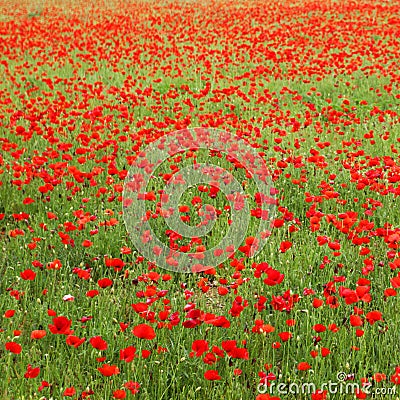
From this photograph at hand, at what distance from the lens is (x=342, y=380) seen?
9.07ft

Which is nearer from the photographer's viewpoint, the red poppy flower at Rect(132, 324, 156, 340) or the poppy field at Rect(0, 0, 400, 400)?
the red poppy flower at Rect(132, 324, 156, 340)

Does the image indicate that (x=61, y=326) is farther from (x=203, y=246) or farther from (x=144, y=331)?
(x=203, y=246)

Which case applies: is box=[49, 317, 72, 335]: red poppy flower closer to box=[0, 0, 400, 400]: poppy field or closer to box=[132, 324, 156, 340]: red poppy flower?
box=[0, 0, 400, 400]: poppy field

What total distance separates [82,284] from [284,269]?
1465 mm

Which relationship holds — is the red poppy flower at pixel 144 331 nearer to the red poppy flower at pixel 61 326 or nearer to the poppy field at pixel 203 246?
the poppy field at pixel 203 246

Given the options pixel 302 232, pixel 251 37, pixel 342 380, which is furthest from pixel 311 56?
pixel 342 380

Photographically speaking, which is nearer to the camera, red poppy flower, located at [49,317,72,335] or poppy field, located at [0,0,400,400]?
red poppy flower, located at [49,317,72,335]

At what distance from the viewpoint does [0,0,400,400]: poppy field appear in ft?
9.19

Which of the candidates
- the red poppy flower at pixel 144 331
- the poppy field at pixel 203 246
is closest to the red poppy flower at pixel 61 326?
the poppy field at pixel 203 246

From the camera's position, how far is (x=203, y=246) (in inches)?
140

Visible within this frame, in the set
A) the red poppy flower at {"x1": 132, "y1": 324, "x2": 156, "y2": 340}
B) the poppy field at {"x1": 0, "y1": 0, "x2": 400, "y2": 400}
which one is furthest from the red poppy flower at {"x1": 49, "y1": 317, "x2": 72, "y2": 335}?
the red poppy flower at {"x1": 132, "y1": 324, "x2": 156, "y2": 340}

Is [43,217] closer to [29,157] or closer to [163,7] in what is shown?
[29,157]

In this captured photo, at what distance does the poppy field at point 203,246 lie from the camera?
2.80 metres

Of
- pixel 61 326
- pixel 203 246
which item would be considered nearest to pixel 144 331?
pixel 61 326
